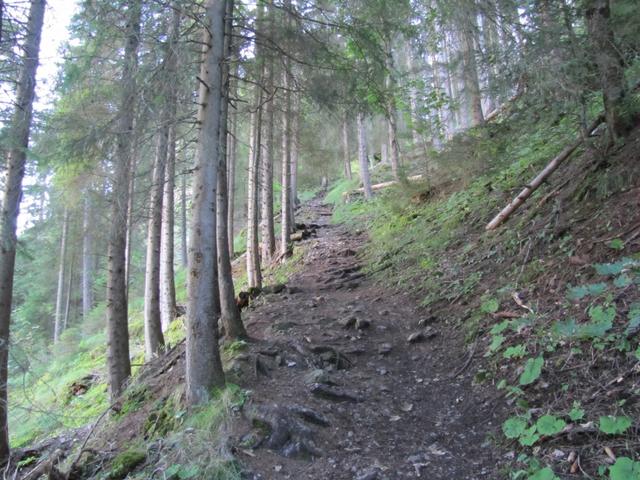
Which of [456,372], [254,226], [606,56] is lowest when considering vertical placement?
[456,372]

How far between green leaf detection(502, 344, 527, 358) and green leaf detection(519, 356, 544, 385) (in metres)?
0.35

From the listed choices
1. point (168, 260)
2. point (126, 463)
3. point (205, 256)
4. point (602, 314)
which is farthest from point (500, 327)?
point (168, 260)

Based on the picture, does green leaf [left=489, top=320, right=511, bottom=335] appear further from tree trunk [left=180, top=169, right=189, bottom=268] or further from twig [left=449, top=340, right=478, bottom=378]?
tree trunk [left=180, top=169, right=189, bottom=268]

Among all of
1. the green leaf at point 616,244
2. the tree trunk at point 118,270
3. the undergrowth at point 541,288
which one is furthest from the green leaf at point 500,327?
the tree trunk at point 118,270

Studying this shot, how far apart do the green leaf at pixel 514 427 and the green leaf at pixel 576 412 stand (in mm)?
379

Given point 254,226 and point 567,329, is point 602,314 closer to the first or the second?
point 567,329

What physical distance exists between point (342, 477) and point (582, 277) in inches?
132

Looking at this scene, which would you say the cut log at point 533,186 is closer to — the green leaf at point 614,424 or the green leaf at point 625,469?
the green leaf at point 614,424

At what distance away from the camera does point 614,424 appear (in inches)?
118

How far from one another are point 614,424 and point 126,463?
4086 mm

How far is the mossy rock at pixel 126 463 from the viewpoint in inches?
155

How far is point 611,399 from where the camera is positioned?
3295mm

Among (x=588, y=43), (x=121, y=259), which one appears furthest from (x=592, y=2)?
(x=121, y=259)

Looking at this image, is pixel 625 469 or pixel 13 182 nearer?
pixel 625 469
